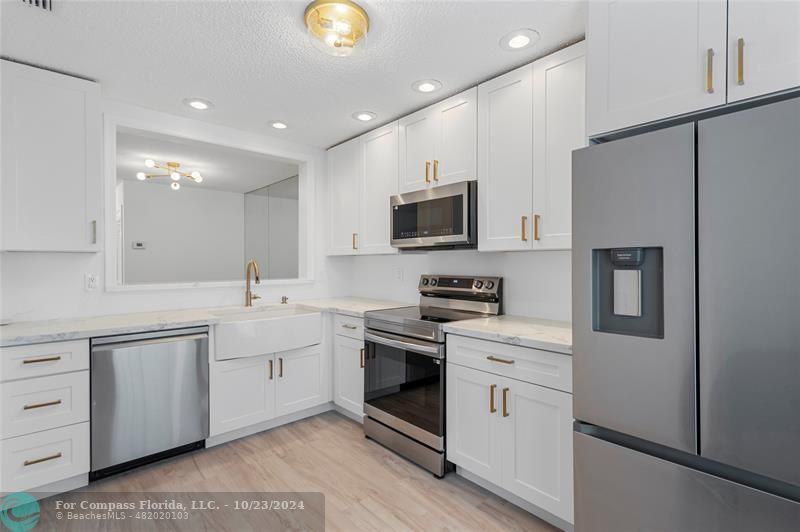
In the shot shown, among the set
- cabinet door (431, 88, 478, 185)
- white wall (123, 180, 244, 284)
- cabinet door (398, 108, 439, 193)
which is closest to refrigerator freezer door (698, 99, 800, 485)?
cabinet door (431, 88, 478, 185)

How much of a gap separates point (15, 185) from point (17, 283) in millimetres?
634

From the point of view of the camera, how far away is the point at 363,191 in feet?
10.8

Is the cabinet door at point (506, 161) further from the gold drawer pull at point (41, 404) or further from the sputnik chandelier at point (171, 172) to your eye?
the sputnik chandelier at point (171, 172)

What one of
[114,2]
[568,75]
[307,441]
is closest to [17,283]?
[114,2]

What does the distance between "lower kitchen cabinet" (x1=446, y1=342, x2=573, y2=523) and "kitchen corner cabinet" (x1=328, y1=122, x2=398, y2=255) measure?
1.36 metres

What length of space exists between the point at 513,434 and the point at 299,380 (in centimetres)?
176

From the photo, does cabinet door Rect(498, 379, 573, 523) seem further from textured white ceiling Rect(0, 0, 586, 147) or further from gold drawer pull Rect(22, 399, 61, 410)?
gold drawer pull Rect(22, 399, 61, 410)

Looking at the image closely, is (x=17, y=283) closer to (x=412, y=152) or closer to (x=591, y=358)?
(x=412, y=152)

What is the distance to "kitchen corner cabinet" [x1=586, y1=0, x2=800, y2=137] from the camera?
1.10 meters

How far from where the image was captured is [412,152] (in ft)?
9.35

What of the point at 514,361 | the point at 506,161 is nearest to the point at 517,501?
the point at 514,361

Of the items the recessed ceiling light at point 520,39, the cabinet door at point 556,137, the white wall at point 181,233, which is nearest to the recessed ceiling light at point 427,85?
the recessed ceiling light at point 520,39

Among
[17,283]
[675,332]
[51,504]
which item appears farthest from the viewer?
[17,283]

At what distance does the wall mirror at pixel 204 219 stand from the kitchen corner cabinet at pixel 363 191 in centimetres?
140
